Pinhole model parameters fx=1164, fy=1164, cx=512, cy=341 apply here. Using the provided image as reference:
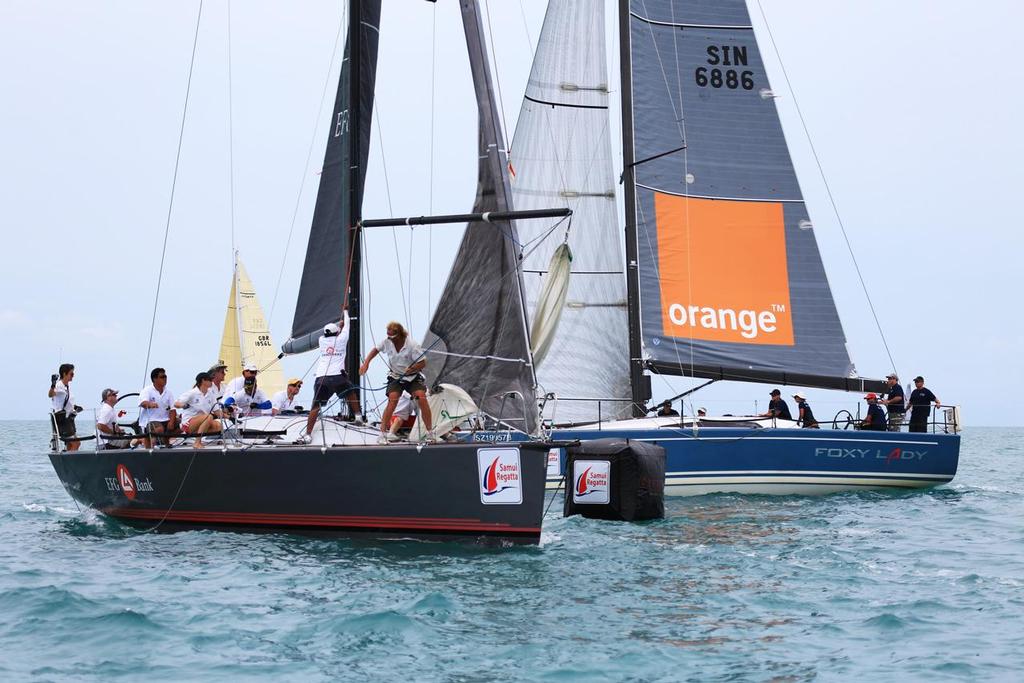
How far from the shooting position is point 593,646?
26.7 feet

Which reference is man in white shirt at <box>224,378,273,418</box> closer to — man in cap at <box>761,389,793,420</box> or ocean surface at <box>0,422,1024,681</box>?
ocean surface at <box>0,422,1024,681</box>

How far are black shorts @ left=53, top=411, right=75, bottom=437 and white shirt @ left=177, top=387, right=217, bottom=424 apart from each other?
2837 millimetres

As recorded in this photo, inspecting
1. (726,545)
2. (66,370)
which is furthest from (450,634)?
(66,370)

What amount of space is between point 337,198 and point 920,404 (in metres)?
10.9

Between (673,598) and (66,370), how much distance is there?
35.1 ft

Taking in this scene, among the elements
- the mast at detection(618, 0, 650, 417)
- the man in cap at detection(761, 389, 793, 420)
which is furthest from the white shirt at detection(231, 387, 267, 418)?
the man in cap at detection(761, 389, 793, 420)

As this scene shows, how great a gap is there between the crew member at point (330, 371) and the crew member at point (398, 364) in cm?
83

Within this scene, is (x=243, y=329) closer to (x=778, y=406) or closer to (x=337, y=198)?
(x=778, y=406)

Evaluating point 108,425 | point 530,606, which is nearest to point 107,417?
point 108,425

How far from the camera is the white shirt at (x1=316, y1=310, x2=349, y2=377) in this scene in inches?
532

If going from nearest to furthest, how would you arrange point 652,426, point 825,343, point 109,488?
point 109,488 → point 652,426 → point 825,343

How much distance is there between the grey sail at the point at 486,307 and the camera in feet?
41.7

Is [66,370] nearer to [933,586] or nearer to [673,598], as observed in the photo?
Result: [673,598]

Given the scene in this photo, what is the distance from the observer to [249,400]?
1570 centimetres
